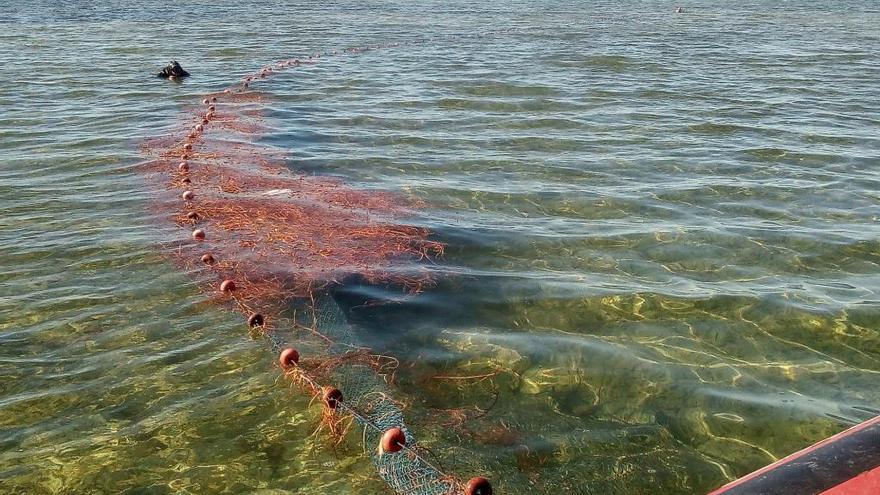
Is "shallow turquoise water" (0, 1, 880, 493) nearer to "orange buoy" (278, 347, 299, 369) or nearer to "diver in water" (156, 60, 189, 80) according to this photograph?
"orange buoy" (278, 347, 299, 369)

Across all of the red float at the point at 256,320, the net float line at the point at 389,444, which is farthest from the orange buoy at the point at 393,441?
the red float at the point at 256,320

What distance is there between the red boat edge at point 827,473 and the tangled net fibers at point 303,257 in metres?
1.53

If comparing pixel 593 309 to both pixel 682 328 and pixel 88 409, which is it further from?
pixel 88 409

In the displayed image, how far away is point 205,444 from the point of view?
5.20 m

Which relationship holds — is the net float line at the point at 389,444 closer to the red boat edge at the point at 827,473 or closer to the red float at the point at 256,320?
the red float at the point at 256,320

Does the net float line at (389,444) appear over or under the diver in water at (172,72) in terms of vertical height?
under

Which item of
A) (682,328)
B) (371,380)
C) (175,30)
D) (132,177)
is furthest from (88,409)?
(175,30)

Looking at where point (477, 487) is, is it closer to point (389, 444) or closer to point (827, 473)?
point (389, 444)

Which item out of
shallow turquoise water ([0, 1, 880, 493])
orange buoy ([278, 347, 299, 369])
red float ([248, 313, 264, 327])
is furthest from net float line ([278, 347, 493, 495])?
red float ([248, 313, 264, 327])

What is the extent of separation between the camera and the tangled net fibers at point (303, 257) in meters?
5.30

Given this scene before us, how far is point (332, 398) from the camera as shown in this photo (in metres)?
5.22

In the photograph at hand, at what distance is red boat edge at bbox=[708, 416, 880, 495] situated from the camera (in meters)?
3.60

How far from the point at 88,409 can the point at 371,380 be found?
2.26 meters

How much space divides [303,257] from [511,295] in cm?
239
